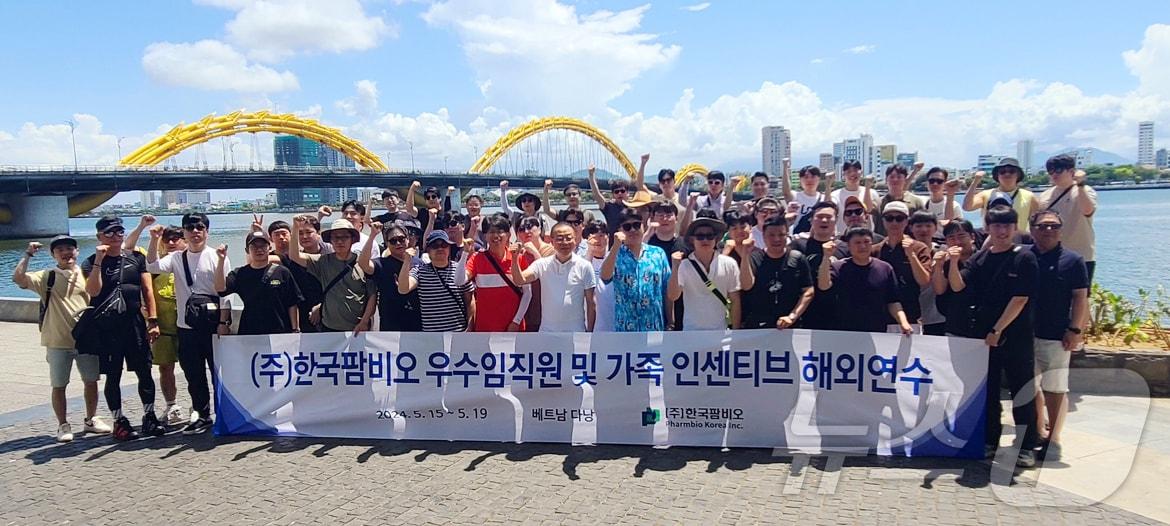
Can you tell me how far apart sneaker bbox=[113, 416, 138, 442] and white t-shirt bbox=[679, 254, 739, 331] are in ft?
14.5

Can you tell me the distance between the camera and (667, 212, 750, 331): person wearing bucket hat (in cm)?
481

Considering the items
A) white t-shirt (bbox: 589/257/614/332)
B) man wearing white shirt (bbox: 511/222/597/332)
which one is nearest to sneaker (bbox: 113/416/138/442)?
man wearing white shirt (bbox: 511/222/597/332)

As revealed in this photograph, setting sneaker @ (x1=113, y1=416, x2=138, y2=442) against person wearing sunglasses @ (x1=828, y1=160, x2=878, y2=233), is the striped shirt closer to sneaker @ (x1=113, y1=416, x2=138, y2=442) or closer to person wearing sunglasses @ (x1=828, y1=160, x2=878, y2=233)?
sneaker @ (x1=113, y1=416, x2=138, y2=442)

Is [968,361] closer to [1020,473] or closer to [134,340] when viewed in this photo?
[1020,473]

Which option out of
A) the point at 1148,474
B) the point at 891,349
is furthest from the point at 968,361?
the point at 1148,474

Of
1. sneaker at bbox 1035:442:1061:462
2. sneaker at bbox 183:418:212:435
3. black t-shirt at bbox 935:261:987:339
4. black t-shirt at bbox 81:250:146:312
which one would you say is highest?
black t-shirt at bbox 81:250:146:312

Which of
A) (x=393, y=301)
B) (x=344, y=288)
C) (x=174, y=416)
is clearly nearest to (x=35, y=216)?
(x=174, y=416)

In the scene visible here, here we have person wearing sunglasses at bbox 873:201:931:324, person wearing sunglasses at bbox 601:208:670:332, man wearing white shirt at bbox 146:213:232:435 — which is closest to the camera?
person wearing sunglasses at bbox 873:201:931:324

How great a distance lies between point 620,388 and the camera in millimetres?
4961

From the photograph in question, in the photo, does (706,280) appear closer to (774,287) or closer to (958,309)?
(774,287)

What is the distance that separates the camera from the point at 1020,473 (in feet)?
13.9

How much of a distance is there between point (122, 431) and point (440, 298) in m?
2.73

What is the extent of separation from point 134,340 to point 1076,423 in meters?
7.20

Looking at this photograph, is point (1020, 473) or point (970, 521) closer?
point (970, 521)
